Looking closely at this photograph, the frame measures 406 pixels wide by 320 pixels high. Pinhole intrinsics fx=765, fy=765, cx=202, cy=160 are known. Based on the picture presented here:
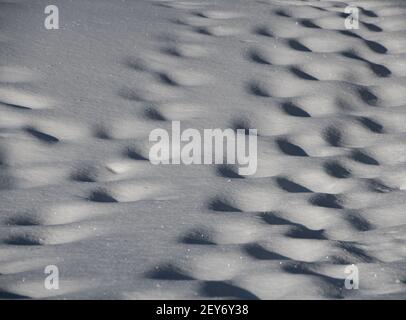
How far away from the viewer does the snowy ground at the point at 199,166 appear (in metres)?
1.67

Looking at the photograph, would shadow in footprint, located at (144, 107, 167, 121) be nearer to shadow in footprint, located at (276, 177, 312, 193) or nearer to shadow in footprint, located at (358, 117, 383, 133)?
shadow in footprint, located at (276, 177, 312, 193)

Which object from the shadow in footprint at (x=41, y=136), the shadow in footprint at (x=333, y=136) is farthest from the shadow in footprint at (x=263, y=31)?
the shadow in footprint at (x=41, y=136)

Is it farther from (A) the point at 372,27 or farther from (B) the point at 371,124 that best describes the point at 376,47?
(B) the point at 371,124

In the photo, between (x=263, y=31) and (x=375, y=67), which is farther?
(x=263, y=31)

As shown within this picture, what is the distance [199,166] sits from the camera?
211 cm

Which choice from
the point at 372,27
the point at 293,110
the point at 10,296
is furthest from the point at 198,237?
the point at 372,27

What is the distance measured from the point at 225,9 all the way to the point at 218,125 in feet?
3.31

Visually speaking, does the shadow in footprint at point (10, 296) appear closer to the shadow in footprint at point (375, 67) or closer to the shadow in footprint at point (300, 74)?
the shadow in footprint at point (300, 74)

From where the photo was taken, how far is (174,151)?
2.19 meters

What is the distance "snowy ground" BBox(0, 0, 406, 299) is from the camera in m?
1.67

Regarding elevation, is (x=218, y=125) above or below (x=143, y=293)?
above

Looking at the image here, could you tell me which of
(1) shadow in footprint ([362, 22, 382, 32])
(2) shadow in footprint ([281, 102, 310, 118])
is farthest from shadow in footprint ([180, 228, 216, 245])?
(1) shadow in footprint ([362, 22, 382, 32])
